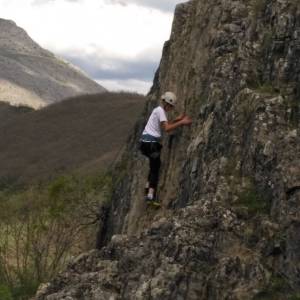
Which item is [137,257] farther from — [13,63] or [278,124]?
[13,63]

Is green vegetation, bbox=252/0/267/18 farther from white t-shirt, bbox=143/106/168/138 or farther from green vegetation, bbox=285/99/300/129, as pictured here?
green vegetation, bbox=285/99/300/129

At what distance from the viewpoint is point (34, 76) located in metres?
101

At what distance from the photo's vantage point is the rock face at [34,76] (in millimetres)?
96500

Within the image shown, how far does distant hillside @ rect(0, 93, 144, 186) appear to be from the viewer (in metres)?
48.5

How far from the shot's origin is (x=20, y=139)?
6141 cm

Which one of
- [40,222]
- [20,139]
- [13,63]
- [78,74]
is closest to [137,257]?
[40,222]

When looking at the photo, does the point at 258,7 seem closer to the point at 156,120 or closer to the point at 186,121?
the point at 186,121

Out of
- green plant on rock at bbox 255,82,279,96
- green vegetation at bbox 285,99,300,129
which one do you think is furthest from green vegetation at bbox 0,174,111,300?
green vegetation at bbox 285,99,300,129

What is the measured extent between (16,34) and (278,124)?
393 feet

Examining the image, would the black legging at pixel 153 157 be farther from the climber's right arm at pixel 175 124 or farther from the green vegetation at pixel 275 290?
the green vegetation at pixel 275 290

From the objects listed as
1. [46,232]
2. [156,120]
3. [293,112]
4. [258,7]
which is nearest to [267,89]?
[293,112]

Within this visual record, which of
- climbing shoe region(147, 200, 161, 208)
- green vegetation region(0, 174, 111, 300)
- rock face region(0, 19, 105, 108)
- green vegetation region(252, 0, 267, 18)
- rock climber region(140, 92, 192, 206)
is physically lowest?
green vegetation region(0, 174, 111, 300)

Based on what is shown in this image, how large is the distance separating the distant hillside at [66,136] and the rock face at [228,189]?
27485mm

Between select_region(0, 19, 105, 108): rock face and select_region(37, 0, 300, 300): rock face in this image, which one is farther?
select_region(0, 19, 105, 108): rock face
